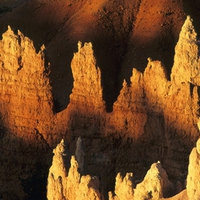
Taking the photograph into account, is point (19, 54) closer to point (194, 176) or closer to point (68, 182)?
point (68, 182)

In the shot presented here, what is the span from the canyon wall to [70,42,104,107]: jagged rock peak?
0.03 m

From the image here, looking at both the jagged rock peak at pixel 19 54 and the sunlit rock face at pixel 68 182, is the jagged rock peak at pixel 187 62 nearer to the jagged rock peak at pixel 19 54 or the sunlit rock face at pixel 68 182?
the jagged rock peak at pixel 19 54

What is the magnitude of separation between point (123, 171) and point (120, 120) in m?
1.66

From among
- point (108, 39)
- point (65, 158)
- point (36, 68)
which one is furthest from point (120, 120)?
point (108, 39)

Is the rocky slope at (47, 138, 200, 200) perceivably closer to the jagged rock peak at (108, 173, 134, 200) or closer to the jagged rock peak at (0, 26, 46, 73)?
the jagged rock peak at (108, 173, 134, 200)

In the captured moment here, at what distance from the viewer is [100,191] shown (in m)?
33.5

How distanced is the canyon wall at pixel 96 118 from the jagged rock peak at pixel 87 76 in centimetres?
3

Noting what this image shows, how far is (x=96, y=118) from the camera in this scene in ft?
139

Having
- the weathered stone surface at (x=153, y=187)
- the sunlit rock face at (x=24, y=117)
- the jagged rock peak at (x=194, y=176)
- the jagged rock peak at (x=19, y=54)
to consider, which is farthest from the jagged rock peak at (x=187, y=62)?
the jagged rock peak at (x=194, y=176)

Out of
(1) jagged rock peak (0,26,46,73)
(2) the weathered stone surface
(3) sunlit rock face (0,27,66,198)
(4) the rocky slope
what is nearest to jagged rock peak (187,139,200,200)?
(4) the rocky slope

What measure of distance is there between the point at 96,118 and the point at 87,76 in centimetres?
139

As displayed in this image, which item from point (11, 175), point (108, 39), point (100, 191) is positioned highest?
point (108, 39)

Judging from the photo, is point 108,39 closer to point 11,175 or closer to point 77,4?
point 77,4

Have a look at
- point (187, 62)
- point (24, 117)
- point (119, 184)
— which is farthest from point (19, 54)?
point (119, 184)
